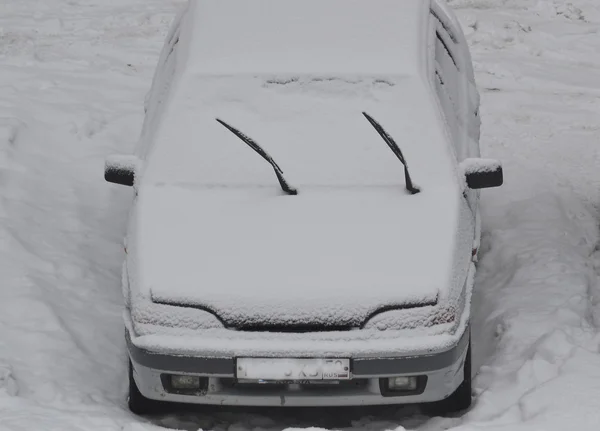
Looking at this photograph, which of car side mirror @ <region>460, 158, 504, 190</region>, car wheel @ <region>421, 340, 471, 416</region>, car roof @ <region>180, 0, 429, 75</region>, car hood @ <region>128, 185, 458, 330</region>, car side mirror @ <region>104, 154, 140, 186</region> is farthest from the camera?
car roof @ <region>180, 0, 429, 75</region>

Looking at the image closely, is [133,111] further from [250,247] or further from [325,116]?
[250,247]

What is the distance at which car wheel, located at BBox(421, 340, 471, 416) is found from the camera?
4.99 m

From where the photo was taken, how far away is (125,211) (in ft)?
23.9

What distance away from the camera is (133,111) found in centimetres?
890

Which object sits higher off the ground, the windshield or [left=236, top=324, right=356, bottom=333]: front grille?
the windshield

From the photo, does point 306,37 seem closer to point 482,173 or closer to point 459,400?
point 482,173

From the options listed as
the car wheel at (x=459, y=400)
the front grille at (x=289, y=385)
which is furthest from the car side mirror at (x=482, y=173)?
the front grille at (x=289, y=385)

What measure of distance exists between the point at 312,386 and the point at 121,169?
61.7 inches

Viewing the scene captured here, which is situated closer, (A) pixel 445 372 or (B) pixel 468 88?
(A) pixel 445 372

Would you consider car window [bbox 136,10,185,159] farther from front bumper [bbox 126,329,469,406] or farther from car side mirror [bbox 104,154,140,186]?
front bumper [bbox 126,329,469,406]

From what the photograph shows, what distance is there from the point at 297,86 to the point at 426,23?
907 mm

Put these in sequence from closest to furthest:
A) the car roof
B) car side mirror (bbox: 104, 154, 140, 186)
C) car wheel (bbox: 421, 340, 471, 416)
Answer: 1. car wheel (bbox: 421, 340, 471, 416)
2. car side mirror (bbox: 104, 154, 140, 186)
3. the car roof

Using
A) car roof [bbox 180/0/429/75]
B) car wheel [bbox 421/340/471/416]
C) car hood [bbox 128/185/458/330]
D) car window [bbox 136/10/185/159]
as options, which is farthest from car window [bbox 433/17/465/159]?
car window [bbox 136/10/185/159]

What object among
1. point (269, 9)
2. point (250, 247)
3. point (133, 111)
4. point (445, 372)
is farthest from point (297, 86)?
point (133, 111)
